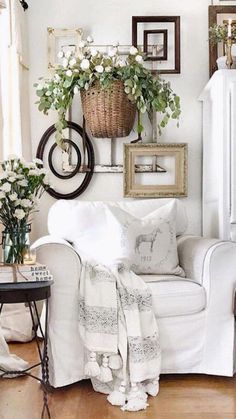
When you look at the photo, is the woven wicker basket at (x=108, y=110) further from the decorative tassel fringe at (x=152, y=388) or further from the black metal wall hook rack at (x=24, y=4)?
the decorative tassel fringe at (x=152, y=388)

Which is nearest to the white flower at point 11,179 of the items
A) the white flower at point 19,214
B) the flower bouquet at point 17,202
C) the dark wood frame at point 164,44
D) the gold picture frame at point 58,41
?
the flower bouquet at point 17,202

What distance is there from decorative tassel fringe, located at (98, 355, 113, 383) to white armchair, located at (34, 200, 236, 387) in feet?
0.44

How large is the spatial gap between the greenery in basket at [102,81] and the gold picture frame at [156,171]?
0.21 metres

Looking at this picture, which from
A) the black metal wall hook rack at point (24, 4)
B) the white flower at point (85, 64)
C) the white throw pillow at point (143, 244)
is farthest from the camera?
the black metal wall hook rack at point (24, 4)

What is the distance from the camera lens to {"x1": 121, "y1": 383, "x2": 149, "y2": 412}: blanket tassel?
2.56m

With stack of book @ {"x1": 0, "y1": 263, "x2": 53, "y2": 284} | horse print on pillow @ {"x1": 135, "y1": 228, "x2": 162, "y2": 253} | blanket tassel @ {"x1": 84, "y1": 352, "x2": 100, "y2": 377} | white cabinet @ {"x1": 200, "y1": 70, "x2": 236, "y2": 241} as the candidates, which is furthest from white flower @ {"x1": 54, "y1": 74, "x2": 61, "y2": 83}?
blanket tassel @ {"x1": 84, "y1": 352, "x2": 100, "y2": 377}

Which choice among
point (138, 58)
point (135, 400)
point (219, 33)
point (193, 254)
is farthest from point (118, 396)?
point (219, 33)

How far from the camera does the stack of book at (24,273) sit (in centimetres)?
247

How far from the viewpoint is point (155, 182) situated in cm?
414

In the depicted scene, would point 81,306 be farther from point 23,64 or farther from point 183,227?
point 23,64

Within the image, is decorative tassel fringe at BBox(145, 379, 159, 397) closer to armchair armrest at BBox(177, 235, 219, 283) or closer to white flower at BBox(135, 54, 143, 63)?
armchair armrest at BBox(177, 235, 219, 283)

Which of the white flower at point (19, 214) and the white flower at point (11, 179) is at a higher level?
the white flower at point (11, 179)

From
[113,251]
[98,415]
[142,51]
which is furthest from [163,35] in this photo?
[98,415]

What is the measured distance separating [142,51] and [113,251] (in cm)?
158
